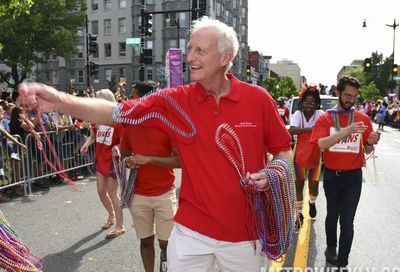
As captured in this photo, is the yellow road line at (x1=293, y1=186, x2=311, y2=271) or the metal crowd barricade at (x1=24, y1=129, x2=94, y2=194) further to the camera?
the metal crowd barricade at (x1=24, y1=129, x2=94, y2=194)

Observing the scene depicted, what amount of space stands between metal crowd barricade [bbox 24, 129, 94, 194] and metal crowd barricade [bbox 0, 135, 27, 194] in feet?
0.32

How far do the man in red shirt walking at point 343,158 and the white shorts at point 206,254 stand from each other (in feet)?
7.13

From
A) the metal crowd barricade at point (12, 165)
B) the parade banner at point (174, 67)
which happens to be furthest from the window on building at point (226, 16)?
the metal crowd barricade at point (12, 165)

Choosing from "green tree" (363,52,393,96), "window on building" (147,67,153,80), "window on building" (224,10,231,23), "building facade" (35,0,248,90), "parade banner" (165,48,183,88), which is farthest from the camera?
"green tree" (363,52,393,96)

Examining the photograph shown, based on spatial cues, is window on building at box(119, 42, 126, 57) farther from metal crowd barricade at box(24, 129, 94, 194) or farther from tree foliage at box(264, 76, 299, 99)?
metal crowd barricade at box(24, 129, 94, 194)

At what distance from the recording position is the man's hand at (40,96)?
6.35 feet

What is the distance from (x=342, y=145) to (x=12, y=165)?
6162mm

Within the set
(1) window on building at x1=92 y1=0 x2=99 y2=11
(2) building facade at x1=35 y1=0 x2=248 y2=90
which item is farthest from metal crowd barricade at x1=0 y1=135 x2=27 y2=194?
(1) window on building at x1=92 y1=0 x2=99 y2=11

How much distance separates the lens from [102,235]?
18.3ft

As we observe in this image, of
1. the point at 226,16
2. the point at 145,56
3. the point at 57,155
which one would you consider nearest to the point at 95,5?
the point at 226,16

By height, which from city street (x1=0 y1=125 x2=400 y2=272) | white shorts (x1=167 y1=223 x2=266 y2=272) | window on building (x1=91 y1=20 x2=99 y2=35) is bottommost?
city street (x1=0 y1=125 x2=400 y2=272)

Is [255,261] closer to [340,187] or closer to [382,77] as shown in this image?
[340,187]

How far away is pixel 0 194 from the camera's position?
25.8ft

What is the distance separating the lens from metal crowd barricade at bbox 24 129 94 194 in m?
8.30
